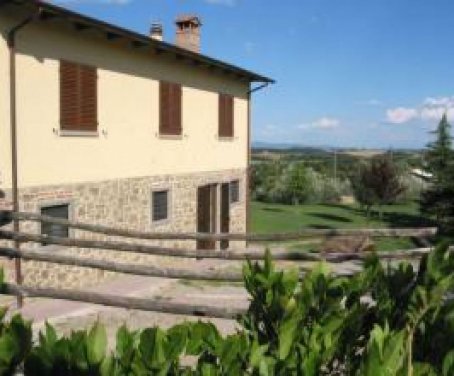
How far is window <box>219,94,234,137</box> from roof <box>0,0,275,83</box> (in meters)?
0.79

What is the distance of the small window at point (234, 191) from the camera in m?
21.7

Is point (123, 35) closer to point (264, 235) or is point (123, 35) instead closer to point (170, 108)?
point (170, 108)

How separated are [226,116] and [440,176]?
1493 cm

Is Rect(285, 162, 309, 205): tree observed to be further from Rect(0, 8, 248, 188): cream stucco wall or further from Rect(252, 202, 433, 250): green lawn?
Rect(0, 8, 248, 188): cream stucco wall

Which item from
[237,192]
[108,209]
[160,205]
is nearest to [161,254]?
[108,209]

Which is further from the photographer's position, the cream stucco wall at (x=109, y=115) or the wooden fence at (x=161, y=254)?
the cream stucco wall at (x=109, y=115)

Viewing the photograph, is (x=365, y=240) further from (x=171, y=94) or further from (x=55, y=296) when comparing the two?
(x=55, y=296)

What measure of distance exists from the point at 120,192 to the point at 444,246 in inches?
492

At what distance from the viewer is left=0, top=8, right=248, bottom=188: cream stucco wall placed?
1202 centimetres

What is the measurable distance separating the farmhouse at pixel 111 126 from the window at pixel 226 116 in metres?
0.06

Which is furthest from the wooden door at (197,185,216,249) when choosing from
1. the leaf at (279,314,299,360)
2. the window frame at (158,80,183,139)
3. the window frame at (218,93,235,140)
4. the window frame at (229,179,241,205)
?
the leaf at (279,314,299,360)

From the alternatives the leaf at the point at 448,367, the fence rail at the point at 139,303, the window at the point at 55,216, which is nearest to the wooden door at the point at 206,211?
the window at the point at 55,216

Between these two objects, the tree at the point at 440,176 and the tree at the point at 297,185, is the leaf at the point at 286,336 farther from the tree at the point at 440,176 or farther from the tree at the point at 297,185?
the tree at the point at 297,185

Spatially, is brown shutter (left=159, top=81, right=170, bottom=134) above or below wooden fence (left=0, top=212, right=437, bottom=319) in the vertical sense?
above
